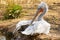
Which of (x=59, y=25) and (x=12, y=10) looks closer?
(x=59, y=25)

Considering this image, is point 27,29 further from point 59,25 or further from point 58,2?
point 58,2

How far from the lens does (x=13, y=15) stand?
11914 mm

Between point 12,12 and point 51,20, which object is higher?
point 12,12

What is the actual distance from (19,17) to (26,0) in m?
2.44

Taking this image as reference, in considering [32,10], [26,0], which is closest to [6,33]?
[32,10]

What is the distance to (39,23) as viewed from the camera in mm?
9547

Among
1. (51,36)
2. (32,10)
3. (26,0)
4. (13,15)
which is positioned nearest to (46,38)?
(51,36)

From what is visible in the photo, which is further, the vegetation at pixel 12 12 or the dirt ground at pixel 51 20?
the vegetation at pixel 12 12

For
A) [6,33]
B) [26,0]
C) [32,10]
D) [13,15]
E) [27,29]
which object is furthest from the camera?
[26,0]

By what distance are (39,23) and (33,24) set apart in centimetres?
21

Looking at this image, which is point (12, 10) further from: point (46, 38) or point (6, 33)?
point (46, 38)

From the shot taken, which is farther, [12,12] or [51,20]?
[12,12]

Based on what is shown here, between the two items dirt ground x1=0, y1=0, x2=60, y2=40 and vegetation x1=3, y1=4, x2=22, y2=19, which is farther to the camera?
vegetation x1=3, y1=4, x2=22, y2=19

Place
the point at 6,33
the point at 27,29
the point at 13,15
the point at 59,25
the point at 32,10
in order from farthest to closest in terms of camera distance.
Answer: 1. the point at 32,10
2. the point at 13,15
3. the point at 59,25
4. the point at 6,33
5. the point at 27,29
